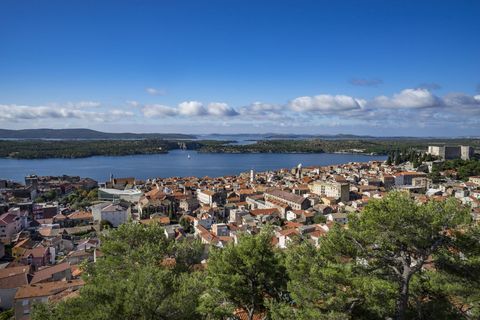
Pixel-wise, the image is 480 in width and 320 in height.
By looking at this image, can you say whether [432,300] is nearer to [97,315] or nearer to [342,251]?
[342,251]

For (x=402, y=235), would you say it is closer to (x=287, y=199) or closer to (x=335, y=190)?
(x=287, y=199)

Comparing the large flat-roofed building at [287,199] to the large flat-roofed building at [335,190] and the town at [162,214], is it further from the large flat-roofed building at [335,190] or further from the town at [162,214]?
the large flat-roofed building at [335,190]

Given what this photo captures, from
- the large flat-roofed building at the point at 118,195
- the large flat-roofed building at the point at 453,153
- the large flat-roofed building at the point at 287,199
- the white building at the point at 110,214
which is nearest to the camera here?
the white building at the point at 110,214

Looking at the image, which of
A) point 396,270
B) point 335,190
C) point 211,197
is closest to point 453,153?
point 335,190

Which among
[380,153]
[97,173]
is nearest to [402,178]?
[97,173]

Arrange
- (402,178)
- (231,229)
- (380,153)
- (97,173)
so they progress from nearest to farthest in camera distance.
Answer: (231,229), (402,178), (97,173), (380,153)

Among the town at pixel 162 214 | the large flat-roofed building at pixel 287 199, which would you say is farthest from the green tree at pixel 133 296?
the large flat-roofed building at pixel 287 199
